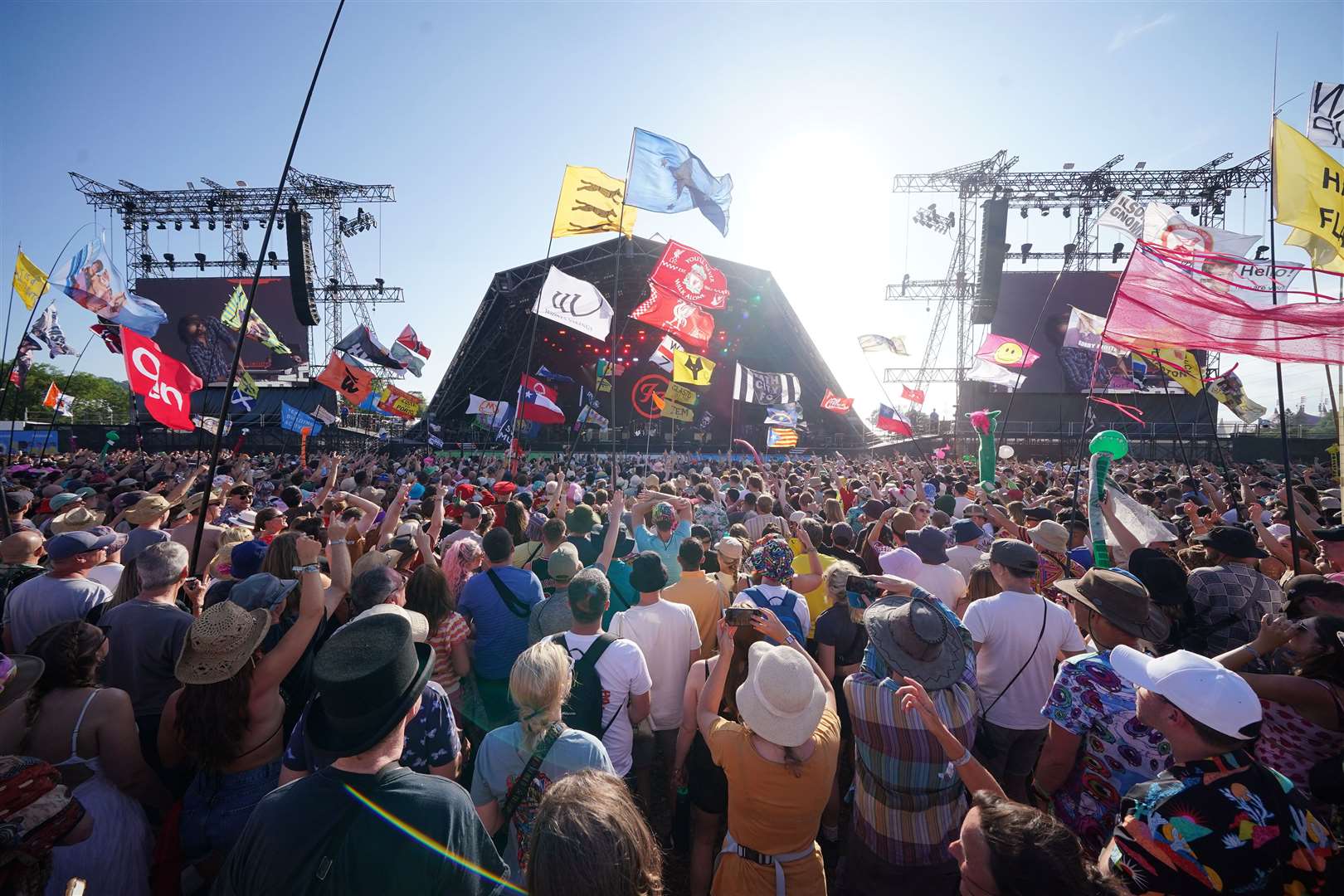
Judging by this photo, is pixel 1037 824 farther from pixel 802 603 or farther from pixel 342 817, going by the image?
pixel 802 603

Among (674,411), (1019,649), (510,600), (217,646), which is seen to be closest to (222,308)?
(674,411)

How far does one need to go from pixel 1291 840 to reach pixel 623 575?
341cm

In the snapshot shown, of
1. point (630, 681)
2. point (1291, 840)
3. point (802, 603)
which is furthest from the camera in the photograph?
point (802, 603)

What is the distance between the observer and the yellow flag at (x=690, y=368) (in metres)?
12.1

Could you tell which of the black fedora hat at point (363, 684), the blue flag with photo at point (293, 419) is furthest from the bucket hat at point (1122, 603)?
the blue flag with photo at point (293, 419)

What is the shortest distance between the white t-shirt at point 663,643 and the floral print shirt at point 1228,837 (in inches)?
78.1

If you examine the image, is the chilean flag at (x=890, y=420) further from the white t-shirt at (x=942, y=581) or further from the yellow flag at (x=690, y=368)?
the white t-shirt at (x=942, y=581)

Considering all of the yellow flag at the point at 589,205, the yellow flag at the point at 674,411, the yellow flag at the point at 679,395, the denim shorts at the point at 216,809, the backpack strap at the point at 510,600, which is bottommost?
the denim shorts at the point at 216,809

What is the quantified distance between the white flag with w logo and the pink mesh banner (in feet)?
20.8

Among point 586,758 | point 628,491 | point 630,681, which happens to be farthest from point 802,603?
point 628,491

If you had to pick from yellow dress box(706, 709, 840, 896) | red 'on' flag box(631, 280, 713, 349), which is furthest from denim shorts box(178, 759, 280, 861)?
red 'on' flag box(631, 280, 713, 349)

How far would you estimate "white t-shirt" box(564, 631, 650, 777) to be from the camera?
8.74 ft

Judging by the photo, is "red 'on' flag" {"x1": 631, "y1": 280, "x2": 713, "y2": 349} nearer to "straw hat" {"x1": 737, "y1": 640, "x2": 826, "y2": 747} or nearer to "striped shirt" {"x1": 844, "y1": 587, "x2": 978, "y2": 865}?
"striped shirt" {"x1": 844, "y1": 587, "x2": 978, "y2": 865}

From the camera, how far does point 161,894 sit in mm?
2105
